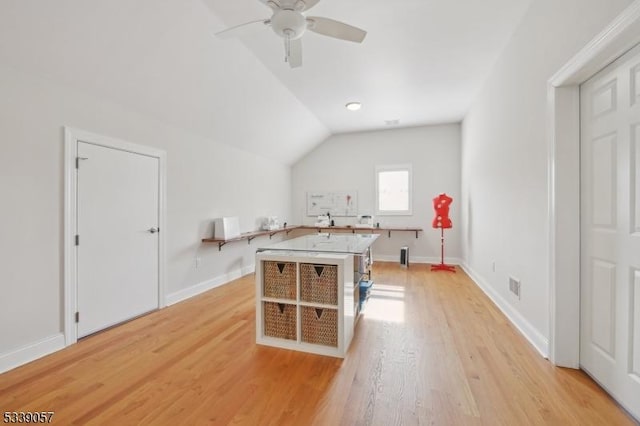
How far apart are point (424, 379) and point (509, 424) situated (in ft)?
1.68

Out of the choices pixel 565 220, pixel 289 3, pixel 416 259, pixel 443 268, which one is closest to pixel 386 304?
pixel 565 220

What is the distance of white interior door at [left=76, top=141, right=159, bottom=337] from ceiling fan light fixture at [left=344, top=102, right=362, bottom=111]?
3.04 meters

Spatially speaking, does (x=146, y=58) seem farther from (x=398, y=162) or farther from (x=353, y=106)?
(x=398, y=162)

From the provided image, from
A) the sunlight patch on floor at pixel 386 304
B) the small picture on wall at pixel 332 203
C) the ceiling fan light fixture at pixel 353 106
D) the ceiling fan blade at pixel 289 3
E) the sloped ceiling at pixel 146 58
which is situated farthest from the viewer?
the small picture on wall at pixel 332 203

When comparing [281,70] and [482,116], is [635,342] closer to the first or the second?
[482,116]

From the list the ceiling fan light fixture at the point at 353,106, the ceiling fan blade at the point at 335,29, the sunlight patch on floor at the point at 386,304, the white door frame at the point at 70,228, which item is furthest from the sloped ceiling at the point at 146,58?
the sunlight patch on floor at the point at 386,304

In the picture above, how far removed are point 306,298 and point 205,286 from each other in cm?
229

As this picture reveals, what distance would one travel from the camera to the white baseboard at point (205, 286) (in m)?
3.49

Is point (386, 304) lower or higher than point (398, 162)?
lower

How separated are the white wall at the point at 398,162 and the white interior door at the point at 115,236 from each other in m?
3.98

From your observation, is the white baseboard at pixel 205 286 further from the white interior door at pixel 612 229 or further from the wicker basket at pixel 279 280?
the white interior door at pixel 612 229

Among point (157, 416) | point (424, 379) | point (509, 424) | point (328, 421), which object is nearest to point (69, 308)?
point (157, 416)

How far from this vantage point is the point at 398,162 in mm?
6090

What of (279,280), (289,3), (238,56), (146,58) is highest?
(238,56)
